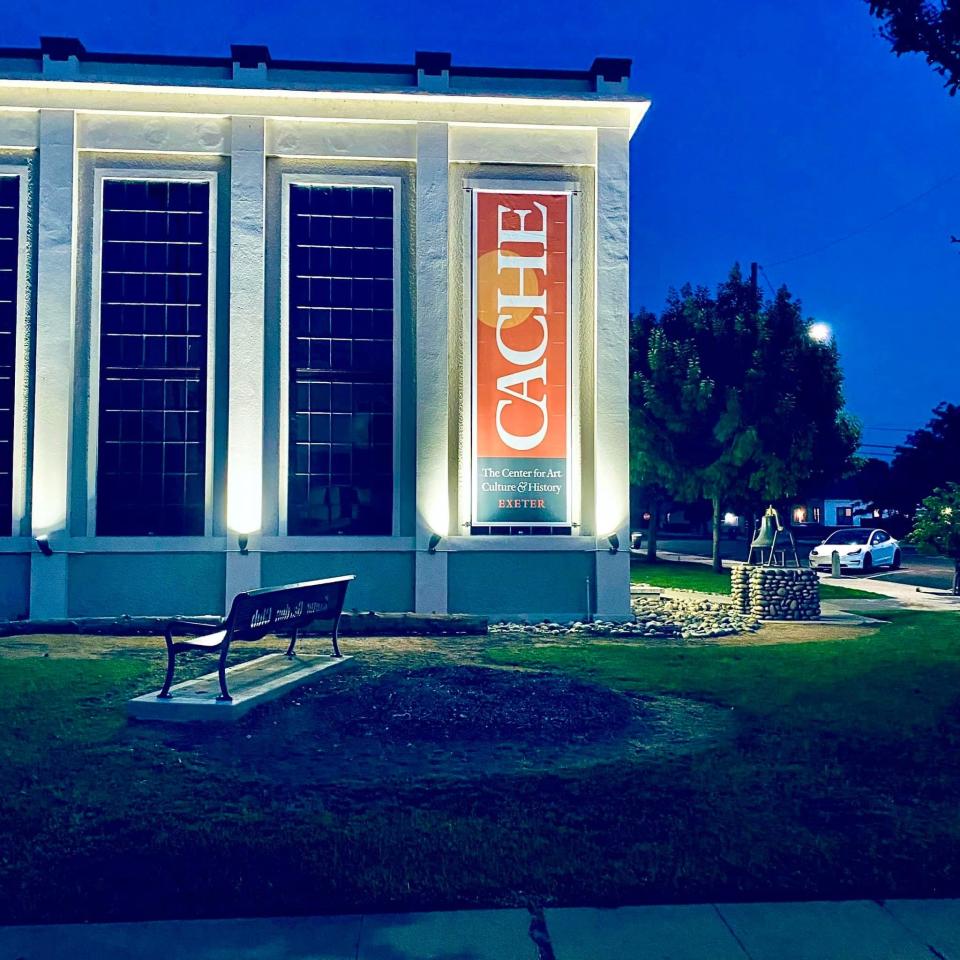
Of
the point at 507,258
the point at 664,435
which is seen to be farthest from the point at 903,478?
the point at 507,258

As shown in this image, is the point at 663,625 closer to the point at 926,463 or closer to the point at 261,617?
the point at 261,617

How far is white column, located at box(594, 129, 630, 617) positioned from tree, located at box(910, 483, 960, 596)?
386 inches

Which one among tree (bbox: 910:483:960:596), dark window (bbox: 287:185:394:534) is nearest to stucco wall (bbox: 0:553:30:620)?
dark window (bbox: 287:185:394:534)

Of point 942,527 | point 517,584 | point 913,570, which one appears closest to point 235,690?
point 517,584

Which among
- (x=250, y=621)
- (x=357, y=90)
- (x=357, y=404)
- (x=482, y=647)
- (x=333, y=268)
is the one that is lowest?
(x=482, y=647)

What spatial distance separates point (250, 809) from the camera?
5.65 meters

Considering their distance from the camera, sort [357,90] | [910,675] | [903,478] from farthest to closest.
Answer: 1. [903,478]
2. [357,90]
3. [910,675]

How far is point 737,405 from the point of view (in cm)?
2847

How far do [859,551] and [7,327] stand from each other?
2487cm

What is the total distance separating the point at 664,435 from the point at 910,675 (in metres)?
19.8

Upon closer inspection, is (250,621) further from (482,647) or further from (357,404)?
(357,404)

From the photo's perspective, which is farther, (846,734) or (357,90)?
(357,90)

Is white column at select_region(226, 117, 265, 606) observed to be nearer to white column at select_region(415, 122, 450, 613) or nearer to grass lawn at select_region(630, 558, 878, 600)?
white column at select_region(415, 122, 450, 613)

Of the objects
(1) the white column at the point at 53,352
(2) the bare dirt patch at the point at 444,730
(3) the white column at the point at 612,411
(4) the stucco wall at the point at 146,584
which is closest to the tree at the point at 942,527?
(3) the white column at the point at 612,411
